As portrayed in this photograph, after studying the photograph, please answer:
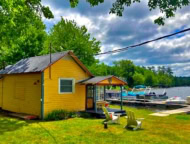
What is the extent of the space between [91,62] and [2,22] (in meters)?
20.4

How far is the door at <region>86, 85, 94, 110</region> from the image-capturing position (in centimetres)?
1625

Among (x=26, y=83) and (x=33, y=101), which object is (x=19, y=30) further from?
(x=33, y=101)

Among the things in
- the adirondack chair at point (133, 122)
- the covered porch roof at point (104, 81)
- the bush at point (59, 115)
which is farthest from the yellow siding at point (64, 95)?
the adirondack chair at point (133, 122)

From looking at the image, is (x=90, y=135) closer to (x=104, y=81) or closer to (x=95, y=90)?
(x=95, y=90)

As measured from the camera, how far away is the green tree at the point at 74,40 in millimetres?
30231

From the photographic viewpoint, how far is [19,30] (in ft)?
48.3

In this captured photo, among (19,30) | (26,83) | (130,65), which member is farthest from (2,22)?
(130,65)

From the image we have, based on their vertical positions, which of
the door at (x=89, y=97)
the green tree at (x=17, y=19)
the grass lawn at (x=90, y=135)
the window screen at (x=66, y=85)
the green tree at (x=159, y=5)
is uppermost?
the green tree at (x=17, y=19)

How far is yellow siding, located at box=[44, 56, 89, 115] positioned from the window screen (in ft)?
1.00

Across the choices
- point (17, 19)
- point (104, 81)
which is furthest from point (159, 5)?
point (17, 19)

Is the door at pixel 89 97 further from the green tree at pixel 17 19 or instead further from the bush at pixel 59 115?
the green tree at pixel 17 19

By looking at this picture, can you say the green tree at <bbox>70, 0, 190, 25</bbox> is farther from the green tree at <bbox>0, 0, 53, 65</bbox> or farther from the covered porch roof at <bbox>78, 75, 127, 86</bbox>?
the covered porch roof at <bbox>78, 75, 127, 86</bbox>

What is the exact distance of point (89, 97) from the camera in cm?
1638

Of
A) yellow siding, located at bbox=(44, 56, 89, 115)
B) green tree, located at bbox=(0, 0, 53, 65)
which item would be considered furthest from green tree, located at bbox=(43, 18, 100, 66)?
yellow siding, located at bbox=(44, 56, 89, 115)
